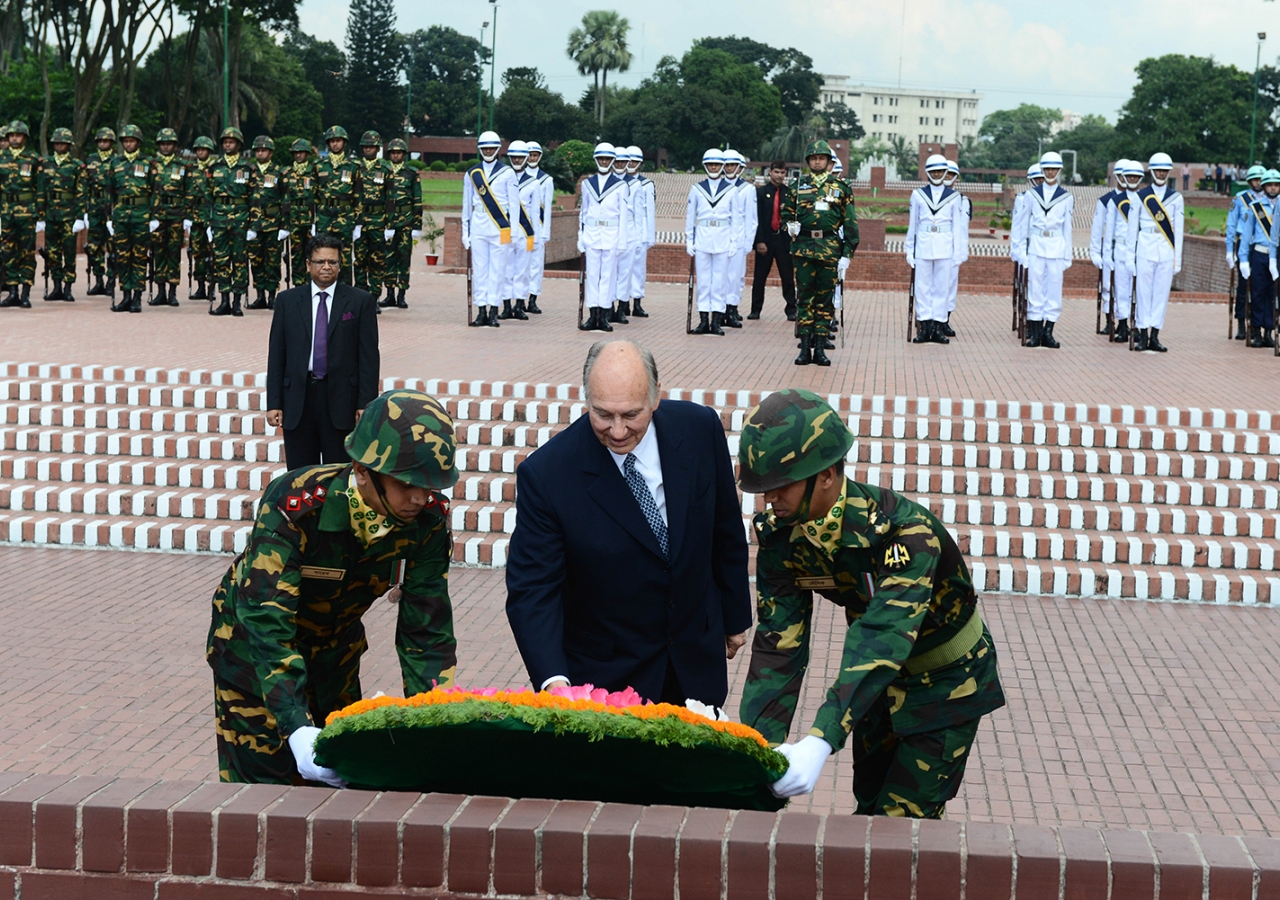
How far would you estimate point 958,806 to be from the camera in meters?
5.55

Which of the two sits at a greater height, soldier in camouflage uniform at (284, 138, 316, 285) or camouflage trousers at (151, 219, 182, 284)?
soldier in camouflage uniform at (284, 138, 316, 285)

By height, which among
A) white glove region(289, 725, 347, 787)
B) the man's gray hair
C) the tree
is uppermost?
the tree

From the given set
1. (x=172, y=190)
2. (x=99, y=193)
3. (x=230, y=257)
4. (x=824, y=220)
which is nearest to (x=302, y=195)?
(x=230, y=257)

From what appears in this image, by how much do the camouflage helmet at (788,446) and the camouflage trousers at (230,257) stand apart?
49.5 feet

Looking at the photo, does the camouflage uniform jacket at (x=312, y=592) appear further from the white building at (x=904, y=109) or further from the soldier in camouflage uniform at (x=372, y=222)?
the white building at (x=904, y=109)

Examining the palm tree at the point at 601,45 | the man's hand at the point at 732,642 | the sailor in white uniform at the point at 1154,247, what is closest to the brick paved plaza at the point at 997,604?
the sailor in white uniform at the point at 1154,247

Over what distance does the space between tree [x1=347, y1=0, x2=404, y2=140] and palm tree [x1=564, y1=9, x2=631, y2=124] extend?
23318 millimetres

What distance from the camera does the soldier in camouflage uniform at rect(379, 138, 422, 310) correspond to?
17844 mm

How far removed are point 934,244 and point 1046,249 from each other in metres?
1.24

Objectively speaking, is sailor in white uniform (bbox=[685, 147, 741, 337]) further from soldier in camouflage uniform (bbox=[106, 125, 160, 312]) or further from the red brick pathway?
the red brick pathway

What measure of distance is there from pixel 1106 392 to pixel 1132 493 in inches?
87.1

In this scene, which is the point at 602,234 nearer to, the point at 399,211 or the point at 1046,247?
the point at 399,211

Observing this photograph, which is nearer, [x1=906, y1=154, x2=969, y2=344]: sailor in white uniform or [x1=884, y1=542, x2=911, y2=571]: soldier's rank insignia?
[x1=884, y1=542, x2=911, y2=571]: soldier's rank insignia

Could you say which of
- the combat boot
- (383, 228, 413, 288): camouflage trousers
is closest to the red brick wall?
the combat boot
